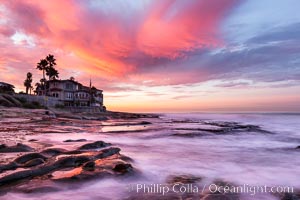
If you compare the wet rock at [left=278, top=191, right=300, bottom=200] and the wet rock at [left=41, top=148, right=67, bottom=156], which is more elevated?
the wet rock at [left=41, top=148, right=67, bottom=156]

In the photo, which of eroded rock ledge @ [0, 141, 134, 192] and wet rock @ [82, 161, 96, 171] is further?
wet rock @ [82, 161, 96, 171]

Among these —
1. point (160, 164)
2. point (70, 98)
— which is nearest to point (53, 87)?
point (70, 98)

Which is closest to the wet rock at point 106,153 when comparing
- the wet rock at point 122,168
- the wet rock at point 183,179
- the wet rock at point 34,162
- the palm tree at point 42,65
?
the wet rock at point 122,168

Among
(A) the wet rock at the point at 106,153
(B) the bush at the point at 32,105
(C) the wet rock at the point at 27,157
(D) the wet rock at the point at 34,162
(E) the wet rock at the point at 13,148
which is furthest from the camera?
(B) the bush at the point at 32,105

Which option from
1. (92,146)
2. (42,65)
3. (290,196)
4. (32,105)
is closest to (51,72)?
(42,65)

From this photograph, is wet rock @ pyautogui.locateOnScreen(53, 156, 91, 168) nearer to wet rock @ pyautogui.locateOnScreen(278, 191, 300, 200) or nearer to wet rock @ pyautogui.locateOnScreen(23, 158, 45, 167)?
wet rock @ pyautogui.locateOnScreen(23, 158, 45, 167)

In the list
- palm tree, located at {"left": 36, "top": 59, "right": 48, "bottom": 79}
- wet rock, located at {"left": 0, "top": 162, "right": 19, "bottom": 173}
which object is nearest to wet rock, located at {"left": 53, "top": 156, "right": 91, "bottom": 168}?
wet rock, located at {"left": 0, "top": 162, "right": 19, "bottom": 173}

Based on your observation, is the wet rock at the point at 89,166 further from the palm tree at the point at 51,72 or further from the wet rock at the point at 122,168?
the palm tree at the point at 51,72

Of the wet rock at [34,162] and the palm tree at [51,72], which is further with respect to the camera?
the palm tree at [51,72]

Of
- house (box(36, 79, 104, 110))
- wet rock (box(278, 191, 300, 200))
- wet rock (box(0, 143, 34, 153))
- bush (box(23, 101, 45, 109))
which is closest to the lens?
wet rock (box(278, 191, 300, 200))

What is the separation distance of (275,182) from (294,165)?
3533 millimetres

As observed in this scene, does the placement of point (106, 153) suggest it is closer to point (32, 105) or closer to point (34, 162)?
point (34, 162)

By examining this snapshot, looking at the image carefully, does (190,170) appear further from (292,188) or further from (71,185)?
(71,185)

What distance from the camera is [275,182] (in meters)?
8.30
